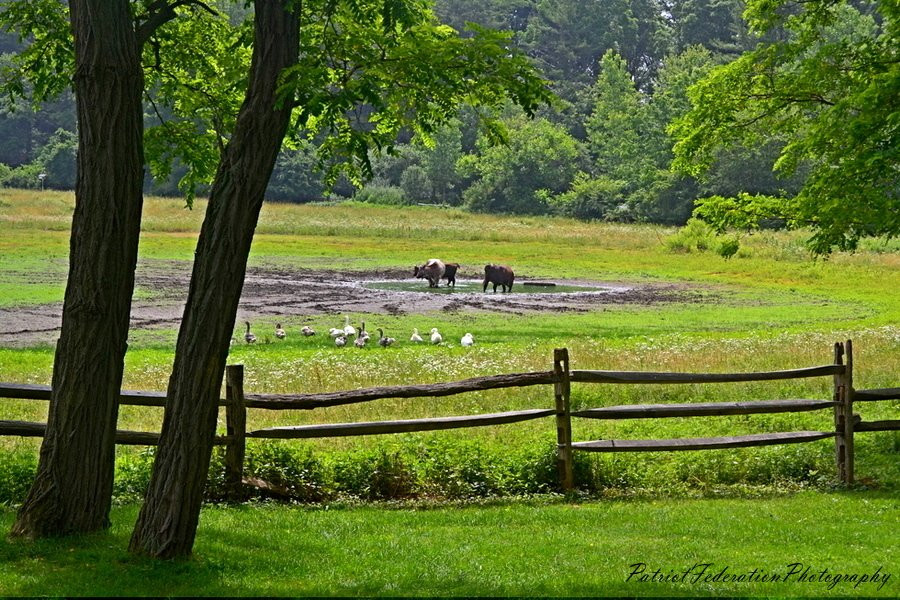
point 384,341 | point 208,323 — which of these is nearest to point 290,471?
point 208,323

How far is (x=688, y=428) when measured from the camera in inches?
653

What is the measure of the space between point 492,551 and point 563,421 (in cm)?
313

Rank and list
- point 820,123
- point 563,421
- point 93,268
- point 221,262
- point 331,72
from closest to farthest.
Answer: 1. point 221,262
2. point 93,268
3. point 331,72
4. point 563,421
5. point 820,123

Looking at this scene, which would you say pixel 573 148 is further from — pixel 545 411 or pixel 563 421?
pixel 563 421

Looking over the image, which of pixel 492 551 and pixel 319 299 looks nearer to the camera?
pixel 492 551

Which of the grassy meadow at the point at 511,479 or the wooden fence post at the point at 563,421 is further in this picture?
the wooden fence post at the point at 563,421

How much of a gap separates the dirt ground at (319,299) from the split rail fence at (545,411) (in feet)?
55.6

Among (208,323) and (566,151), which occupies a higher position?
(566,151)

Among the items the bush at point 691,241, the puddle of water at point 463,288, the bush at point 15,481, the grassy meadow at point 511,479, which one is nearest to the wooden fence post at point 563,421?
the grassy meadow at point 511,479

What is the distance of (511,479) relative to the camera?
12484mm

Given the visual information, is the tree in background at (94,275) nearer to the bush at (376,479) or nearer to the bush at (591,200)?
the bush at (376,479)

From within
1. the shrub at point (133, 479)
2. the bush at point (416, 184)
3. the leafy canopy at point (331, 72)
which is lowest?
the shrub at point (133, 479)

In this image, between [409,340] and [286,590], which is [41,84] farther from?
[409,340]

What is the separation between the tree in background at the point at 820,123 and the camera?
1524 cm
